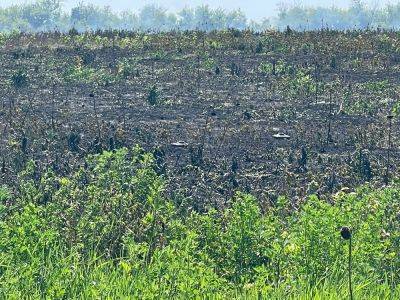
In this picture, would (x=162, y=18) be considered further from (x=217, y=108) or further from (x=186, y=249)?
(x=186, y=249)

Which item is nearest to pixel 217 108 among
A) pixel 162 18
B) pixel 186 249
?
pixel 186 249

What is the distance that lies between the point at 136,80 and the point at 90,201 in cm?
797

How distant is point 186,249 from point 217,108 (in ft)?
26.2

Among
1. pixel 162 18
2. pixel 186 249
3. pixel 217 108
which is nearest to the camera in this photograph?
pixel 186 249

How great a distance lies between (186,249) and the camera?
6.74 meters

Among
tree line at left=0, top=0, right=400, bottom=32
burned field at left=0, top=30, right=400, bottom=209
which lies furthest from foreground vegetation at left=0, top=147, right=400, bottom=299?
tree line at left=0, top=0, right=400, bottom=32

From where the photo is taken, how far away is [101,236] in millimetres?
8164

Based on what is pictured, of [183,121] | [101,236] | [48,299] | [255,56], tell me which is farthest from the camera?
[255,56]

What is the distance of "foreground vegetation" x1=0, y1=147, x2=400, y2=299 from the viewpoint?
6.58 m

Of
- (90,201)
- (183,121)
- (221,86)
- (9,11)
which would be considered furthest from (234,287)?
(9,11)

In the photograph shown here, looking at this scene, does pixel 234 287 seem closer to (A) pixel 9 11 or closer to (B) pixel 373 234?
(B) pixel 373 234

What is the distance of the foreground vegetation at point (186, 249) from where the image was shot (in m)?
6.58

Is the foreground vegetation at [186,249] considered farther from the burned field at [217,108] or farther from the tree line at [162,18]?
the tree line at [162,18]

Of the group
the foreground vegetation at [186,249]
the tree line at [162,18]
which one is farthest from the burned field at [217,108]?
the tree line at [162,18]
